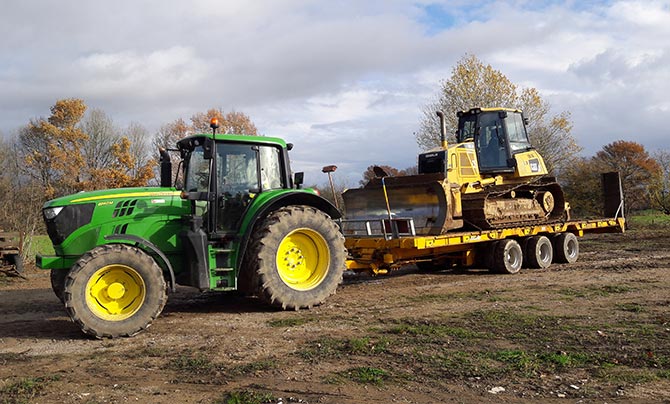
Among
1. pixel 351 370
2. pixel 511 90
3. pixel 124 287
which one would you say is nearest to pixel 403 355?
pixel 351 370

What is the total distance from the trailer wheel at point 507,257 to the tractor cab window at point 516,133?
90.4 inches

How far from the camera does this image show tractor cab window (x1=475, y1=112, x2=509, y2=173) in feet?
43.0

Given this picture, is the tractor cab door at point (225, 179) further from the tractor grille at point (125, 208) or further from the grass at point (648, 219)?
the grass at point (648, 219)

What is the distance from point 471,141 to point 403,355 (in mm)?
8243

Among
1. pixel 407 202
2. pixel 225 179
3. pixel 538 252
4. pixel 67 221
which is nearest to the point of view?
pixel 67 221

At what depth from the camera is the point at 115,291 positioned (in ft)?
23.0

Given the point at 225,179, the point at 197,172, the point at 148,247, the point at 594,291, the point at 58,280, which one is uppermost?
the point at 197,172

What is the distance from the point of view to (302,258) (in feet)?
28.8

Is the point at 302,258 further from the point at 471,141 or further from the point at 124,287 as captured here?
the point at 471,141

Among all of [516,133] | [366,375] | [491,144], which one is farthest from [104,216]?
[516,133]

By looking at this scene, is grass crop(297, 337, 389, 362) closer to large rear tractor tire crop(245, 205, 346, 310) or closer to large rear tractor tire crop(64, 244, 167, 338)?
large rear tractor tire crop(245, 205, 346, 310)

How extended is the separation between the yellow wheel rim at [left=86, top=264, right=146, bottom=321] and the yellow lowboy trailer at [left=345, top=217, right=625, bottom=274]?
14.3ft

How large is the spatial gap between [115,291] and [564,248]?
1058cm

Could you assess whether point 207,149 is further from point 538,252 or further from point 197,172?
point 538,252
